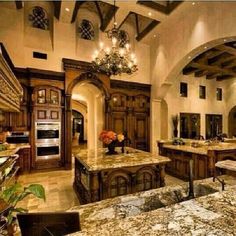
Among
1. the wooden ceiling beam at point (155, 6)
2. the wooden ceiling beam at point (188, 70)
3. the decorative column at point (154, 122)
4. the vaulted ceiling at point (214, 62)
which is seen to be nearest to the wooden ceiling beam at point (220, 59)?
the vaulted ceiling at point (214, 62)

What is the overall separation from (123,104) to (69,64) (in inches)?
102

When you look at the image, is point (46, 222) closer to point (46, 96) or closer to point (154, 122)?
point (46, 96)

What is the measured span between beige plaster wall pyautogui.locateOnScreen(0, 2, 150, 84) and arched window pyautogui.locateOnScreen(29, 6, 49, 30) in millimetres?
160

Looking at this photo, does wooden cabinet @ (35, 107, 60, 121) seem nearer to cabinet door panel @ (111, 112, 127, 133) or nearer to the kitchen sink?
cabinet door panel @ (111, 112, 127, 133)

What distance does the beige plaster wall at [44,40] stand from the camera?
229 inches

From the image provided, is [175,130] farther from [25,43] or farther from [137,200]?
[137,200]

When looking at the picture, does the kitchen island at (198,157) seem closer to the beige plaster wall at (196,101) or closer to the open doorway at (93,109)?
the open doorway at (93,109)

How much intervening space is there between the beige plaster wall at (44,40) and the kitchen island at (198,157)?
3.96 meters

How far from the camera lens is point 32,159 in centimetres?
593

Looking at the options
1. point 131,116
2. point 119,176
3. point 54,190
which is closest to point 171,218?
point 119,176

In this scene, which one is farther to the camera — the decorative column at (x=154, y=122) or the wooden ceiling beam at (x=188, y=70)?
the wooden ceiling beam at (x=188, y=70)

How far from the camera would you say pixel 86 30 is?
7223mm

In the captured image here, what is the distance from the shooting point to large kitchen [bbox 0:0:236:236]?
1.28m

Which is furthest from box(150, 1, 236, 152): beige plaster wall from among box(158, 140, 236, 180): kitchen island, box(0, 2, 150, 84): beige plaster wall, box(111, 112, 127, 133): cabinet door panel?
box(158, 140, 236, 180): kitchen island
